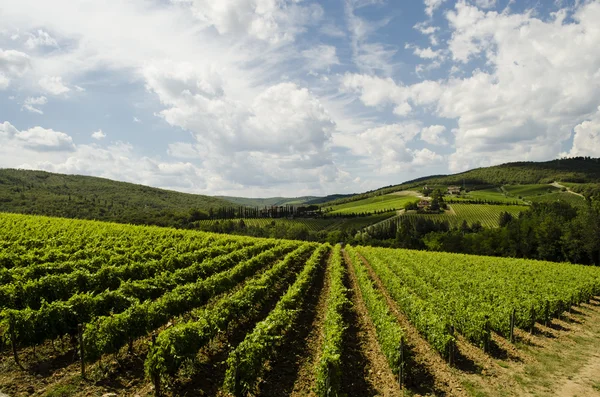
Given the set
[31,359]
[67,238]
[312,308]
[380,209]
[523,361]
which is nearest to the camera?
[31,359]

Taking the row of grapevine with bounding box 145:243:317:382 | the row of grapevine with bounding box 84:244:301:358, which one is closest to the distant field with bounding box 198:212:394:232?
the row of grapevine with bounding box 84:244:301:358

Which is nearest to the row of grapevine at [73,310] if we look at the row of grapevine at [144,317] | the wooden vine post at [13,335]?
the wooden vine post at [13,335]

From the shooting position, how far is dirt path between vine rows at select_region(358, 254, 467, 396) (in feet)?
38.4

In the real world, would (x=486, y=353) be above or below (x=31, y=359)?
below

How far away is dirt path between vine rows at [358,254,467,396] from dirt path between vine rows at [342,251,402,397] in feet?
2.70

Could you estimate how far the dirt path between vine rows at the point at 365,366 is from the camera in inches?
451

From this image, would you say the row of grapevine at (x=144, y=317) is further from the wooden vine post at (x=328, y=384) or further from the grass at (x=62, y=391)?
the wooden vine post at (x=328, y=384)

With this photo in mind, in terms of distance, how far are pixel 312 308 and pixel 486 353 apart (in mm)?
9613

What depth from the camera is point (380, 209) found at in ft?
559

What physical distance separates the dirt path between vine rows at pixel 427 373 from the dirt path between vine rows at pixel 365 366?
2.70ft

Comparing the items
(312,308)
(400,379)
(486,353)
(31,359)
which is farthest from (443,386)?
(31,359)

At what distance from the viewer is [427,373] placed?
511 inches

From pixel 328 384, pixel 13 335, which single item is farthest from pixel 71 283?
pixel 328 384

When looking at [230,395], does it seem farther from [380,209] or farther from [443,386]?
[380,209]
